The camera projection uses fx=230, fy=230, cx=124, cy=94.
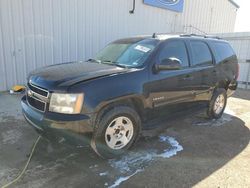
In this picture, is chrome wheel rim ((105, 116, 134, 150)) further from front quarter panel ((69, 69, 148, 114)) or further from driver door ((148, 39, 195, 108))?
driver door ((148, 39, 195, 108))

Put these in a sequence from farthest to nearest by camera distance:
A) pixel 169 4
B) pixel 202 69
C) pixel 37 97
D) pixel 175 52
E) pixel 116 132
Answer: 1. pixel 169 4
2. pixel 202 69
3. pixel 175 52
4. pixel 116 132
5. pixel 37 97

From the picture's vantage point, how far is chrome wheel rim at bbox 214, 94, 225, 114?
534cm

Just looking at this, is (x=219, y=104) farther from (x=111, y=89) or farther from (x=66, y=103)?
(x=66, y=103)

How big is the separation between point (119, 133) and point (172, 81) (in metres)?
1.30

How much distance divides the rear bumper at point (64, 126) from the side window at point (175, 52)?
167 cm

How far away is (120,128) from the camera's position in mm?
3412

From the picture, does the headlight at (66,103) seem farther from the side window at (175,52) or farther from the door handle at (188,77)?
the door handle at (188,77)

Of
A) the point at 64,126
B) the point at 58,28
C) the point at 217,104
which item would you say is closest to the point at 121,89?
the point at 64,126

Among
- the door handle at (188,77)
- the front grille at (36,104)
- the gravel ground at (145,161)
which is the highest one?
the door handle at (188,77)

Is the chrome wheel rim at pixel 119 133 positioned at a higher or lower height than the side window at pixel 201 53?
lower

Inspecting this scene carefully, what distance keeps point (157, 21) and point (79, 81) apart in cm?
877

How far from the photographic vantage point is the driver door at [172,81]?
Result: 3.68 m

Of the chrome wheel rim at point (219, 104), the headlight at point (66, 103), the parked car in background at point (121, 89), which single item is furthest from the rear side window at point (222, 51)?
the headlight at point (66, 103)

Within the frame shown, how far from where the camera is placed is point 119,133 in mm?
3424
